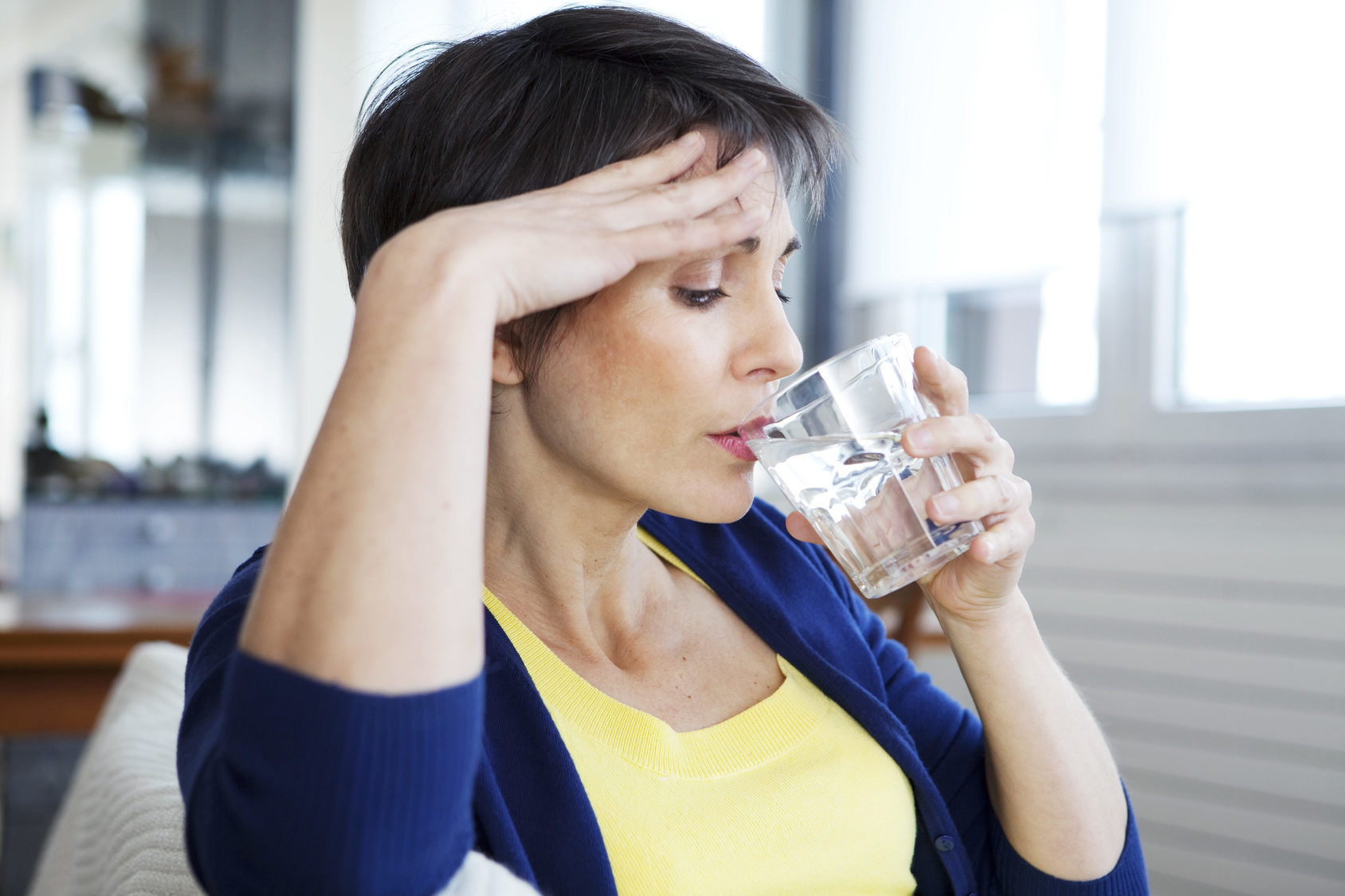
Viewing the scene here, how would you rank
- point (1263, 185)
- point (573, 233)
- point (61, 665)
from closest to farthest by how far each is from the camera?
point (573, 233) < point (61, 665) < point (1263, 185)

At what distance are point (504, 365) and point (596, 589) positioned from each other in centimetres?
24

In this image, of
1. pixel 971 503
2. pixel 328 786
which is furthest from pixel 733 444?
pixel 328 786

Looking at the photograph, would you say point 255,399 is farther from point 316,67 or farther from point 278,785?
point 278,785

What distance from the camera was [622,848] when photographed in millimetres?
799

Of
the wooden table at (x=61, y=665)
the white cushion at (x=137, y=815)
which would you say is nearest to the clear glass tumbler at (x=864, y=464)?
the white cushion at (x=137, y=815)

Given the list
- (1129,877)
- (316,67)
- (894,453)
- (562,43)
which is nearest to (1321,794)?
(1129,877)

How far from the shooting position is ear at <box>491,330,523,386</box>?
3.00 feet

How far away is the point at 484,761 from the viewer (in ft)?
2.51

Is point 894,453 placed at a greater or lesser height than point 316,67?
lesser

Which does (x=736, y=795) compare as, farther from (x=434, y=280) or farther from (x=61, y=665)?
(x=61, y=665)

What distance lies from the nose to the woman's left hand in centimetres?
11

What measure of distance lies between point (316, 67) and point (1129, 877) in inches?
120

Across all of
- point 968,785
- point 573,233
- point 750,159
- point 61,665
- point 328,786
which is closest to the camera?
point 328,786

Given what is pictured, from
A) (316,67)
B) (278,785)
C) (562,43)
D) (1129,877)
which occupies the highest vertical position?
(316,67)
